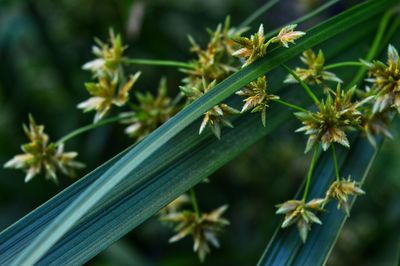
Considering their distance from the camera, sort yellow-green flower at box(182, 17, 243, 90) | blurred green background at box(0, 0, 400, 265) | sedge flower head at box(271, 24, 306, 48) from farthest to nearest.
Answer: blurred green background at box(0, 0, 400, 265)
yellow-green flower at box(182, 17, 243, 90)
sedge flower head at box(271, 24, 306, 48)

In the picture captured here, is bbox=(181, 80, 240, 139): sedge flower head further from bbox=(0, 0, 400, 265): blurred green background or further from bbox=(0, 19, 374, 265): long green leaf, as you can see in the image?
bbox=(0, 0, 400, 265): blurred green background

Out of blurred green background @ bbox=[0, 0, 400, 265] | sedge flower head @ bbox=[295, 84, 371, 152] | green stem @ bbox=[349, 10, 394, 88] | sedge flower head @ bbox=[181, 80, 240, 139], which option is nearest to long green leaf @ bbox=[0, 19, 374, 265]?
sedge flower head @ bbox=[181, 80, 240, 139]

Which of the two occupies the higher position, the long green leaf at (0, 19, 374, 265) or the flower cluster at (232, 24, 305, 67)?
the flower cluster at (232, 24, 305, 67)

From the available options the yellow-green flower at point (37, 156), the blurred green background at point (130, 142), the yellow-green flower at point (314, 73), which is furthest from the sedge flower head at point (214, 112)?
the blurred green background at point (130, 142)

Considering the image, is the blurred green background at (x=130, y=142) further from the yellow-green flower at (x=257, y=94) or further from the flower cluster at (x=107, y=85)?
the yellow-green flower at (x=257, y=94)

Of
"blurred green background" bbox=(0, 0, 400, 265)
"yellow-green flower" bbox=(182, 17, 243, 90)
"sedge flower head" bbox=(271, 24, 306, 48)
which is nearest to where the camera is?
"sedge flower head" bbox=(271, 24, 306, 48)

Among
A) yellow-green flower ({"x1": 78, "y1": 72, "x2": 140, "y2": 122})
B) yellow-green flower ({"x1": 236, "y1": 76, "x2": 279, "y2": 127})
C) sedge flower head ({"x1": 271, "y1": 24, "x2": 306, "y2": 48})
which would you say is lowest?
yellow-green flower ({"x1": 236, "y1": 76, "x2": 279, "y2": 127})
